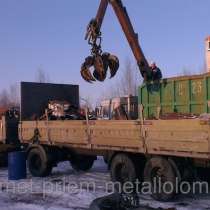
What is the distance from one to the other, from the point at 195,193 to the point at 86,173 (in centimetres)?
436

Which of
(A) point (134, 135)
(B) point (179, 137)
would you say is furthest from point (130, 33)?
(B) point (179, 137)

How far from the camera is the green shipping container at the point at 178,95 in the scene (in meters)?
10.8

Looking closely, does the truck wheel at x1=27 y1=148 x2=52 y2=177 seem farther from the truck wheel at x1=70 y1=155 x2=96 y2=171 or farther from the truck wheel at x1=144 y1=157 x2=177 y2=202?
the truck wheel at x1=144 y1=157 x2=177 y2=202

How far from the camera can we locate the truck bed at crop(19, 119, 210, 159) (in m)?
8.16

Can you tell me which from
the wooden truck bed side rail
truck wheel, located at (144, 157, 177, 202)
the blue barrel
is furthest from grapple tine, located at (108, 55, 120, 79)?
truck wheel, located at (144, 157, 177, 202)

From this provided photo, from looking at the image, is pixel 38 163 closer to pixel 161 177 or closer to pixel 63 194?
pixel 63 194

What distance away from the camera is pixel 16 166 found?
12.4 metres

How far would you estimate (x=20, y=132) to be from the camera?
14.1 m

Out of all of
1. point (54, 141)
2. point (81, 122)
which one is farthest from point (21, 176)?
point (81, 122)

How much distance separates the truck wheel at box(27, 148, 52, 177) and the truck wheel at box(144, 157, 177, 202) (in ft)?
13.7

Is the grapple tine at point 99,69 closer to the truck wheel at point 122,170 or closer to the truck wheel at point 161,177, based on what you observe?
the truck wheel at point 122,170

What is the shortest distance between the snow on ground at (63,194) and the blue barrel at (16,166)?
7.8 inches

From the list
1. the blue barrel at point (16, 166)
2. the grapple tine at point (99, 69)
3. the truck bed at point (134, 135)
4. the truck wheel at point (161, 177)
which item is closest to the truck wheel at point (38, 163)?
the truck bed at point (134, 135)

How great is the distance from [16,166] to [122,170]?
344 centimetres
